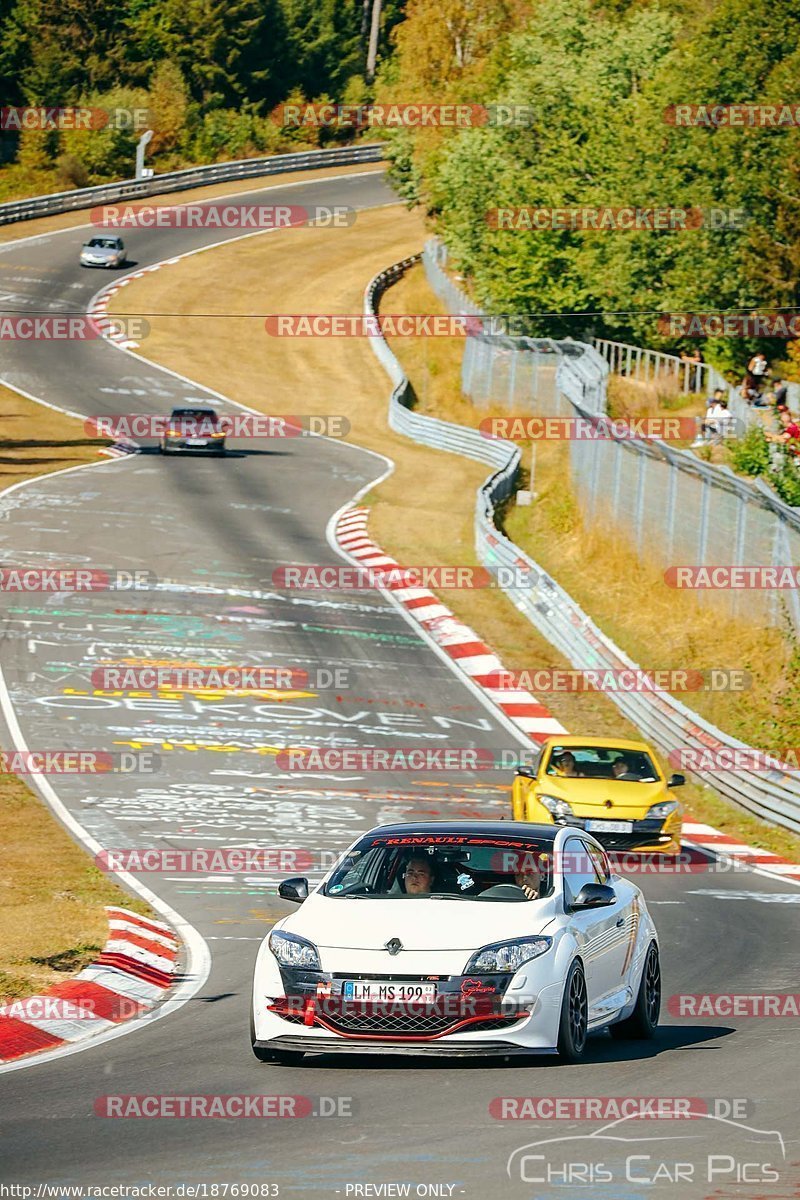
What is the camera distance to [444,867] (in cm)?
1154

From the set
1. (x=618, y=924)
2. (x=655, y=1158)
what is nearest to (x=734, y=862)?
(x=618, y=924)

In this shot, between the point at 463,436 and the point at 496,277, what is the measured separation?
29.0ft

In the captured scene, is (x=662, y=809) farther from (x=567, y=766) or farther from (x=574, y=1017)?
(x=574, y=1017)

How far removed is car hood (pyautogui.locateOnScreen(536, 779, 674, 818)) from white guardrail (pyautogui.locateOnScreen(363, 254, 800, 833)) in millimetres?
2964

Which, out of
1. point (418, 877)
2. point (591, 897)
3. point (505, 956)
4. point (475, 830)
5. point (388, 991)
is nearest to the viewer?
point (388, 991)

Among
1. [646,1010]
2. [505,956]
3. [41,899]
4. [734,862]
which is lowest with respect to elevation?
[734,862]

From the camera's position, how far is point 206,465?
51.8 meters

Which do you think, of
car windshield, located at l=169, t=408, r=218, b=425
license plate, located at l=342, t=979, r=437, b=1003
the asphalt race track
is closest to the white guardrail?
the asphalt race track

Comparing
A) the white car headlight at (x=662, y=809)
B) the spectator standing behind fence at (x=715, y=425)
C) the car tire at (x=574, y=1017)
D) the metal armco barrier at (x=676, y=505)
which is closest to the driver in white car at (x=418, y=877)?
the car tire at (x=574, y=1017)

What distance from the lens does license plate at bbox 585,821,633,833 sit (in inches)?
850

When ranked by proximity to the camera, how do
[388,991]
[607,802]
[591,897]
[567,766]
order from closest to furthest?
[388,991]
[591,897]
[607,802]
[567,766]

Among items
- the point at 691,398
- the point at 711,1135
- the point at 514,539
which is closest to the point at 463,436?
the point at 691,398

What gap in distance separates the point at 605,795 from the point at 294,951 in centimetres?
1147

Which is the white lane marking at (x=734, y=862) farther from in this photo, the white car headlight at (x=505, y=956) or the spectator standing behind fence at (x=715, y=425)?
the spectator standing behind fence at (x=715, y=425)
